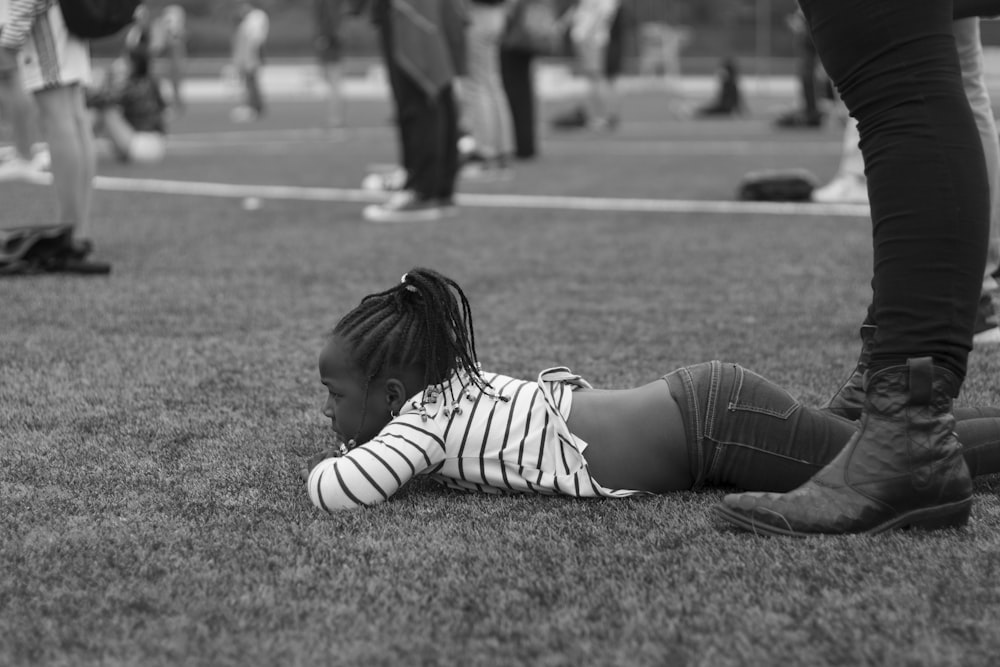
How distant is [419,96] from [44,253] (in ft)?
7.87

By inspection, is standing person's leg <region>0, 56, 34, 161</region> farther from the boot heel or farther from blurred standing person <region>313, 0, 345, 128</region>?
the boot heel

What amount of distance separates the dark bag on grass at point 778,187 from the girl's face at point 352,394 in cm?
503

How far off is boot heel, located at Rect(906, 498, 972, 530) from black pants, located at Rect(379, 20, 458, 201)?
475cm

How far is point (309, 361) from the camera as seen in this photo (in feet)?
10.7

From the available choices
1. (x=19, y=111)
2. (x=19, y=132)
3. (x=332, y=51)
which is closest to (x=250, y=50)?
(x=332, y=51)

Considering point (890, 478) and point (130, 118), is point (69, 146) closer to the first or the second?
point (890, 478)

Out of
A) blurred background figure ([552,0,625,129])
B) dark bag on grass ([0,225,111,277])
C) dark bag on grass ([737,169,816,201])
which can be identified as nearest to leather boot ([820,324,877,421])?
dark bag on grass ([0,225,111,277])

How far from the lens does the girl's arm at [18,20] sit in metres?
4.39

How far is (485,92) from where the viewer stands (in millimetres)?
8508

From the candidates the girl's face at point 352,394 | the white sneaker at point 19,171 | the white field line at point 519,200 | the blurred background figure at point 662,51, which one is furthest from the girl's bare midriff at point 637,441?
the blurred background figure at point 662,51

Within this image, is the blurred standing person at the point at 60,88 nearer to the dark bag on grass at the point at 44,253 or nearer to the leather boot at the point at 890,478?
the dark bag on grass at the point at 44,253

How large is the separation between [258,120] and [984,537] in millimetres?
17134

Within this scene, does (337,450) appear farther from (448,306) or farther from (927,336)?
(927,336)

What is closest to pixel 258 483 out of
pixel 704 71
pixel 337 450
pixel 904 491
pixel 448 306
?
pixel 337 450
